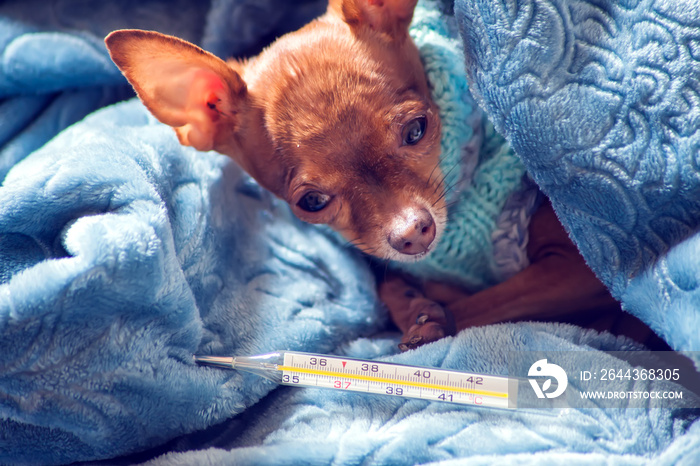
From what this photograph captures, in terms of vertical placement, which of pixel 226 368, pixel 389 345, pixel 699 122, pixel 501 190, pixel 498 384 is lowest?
pixel 226 368

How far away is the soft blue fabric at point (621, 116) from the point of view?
3.65 feet

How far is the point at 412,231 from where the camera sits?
4.61 ft

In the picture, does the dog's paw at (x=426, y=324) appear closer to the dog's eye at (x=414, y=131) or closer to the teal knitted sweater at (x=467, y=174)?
the teal knitted sweater at (x=467, y=174)

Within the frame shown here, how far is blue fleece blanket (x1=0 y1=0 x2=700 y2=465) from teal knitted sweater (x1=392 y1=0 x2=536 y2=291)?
230mm

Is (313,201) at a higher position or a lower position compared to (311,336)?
higher

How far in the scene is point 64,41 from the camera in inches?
72.3

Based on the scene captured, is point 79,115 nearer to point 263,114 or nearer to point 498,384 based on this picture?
point 263,114

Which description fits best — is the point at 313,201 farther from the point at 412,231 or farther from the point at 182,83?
the point at 182,83

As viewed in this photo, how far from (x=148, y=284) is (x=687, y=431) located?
1117mm

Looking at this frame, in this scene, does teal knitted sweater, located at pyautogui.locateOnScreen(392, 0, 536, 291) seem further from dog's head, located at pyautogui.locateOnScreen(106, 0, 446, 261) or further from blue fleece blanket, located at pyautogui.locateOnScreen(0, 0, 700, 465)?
blue fleece blanket, located at pyautogui.locateOnScreen(0, 0, 700, 465)

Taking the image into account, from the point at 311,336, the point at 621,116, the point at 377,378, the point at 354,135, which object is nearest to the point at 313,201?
the point at 354,135

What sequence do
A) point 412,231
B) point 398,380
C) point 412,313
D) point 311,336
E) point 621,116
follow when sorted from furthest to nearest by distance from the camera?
point 412,313 → point 311,336 → point 412,231 → point 398,380 → point 621,116

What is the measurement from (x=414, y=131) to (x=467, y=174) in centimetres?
23

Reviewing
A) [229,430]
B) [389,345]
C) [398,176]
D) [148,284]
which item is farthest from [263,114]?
[229,430]
